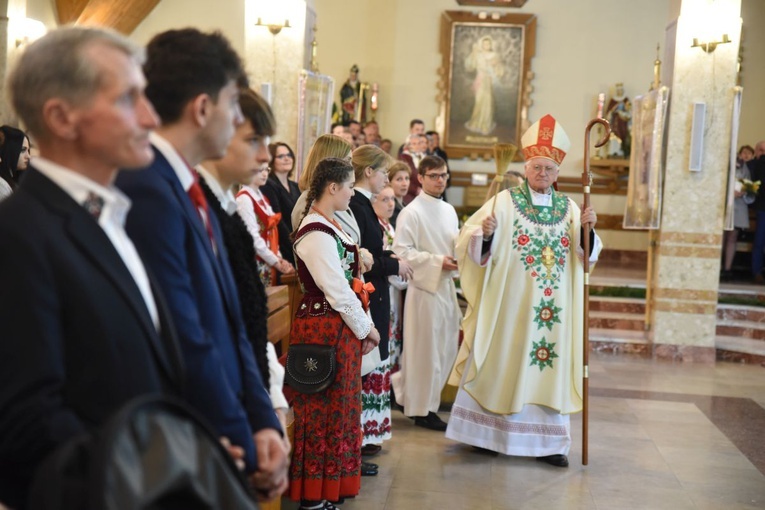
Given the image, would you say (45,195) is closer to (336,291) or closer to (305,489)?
(336,291)

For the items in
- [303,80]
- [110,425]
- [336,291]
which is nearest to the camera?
[110,425]

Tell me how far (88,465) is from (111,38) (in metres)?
0.72

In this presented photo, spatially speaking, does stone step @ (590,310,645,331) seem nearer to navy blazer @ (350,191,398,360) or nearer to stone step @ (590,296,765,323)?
stone step @ (590,296,765,323)

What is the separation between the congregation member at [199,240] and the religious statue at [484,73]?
11572 millimetres

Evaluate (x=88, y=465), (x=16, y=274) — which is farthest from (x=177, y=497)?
(x=16, y=274)

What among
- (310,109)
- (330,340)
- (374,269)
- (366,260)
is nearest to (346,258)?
(330,340)

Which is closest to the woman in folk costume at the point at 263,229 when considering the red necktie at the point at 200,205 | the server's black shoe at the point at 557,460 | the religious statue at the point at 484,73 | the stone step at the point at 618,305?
the server's black shoe at the point at 557,460

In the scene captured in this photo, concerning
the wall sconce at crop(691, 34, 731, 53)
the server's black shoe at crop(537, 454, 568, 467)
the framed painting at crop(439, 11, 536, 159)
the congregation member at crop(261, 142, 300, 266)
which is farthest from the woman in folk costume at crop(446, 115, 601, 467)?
the framed painting at crop(439, 11, 536, 159)

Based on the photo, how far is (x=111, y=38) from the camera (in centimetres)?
155

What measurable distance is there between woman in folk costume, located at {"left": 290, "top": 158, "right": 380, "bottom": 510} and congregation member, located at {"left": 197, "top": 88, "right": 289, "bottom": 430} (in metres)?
1.42

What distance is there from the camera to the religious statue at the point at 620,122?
A: 12.8 metres

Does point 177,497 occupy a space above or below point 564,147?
below

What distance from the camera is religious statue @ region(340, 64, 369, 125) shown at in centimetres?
1284

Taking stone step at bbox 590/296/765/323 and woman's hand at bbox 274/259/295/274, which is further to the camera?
stone step at bbox 590/296/765/323
